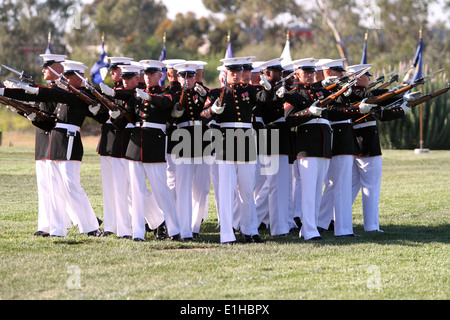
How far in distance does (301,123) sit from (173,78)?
1.76 m

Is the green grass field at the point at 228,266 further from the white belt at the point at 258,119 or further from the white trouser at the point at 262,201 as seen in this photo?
the white belt at the point at 258,119

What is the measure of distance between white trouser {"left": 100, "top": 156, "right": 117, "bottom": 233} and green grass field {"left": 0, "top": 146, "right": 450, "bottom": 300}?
0.43 meters

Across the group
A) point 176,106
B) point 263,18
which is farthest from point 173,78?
point 263,18

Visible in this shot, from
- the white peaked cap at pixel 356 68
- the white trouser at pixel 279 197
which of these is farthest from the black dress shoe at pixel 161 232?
the white peaked cap at pixel 356 68

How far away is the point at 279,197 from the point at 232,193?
3.32 feet

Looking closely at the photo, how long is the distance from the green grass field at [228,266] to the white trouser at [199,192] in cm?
25

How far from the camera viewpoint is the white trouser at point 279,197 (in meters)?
10.1

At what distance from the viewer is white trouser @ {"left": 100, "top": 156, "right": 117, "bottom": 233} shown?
9.97 m

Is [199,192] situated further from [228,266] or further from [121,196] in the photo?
[228,266]

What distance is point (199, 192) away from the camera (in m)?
10.1

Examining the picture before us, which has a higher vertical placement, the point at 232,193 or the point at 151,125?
the point at 151,125

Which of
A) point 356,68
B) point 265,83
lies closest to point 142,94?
point 265,83
